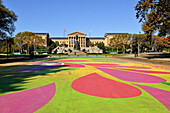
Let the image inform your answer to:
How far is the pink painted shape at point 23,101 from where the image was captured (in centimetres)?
484

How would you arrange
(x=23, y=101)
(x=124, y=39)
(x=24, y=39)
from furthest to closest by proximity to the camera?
1. (x=124, y=39)
2. (x=24, y=39)
3. (x=23, y=101)

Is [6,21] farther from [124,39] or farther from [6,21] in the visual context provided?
[124,39]

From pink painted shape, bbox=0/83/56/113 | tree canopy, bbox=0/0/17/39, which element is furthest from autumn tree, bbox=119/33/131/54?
pink painted shape, bbox=0/83/56/113

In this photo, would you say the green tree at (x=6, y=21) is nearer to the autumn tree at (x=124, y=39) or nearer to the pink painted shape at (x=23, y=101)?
the pink painted shape at (x=23, y=101)

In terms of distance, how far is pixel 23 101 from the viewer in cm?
563

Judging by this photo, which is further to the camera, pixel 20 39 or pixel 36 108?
pixel 20 39

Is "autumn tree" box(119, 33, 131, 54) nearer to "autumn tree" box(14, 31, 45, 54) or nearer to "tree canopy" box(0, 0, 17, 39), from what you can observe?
"autumn tree" box(14, 31, 45, 54)

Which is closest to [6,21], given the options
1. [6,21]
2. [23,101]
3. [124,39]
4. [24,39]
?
[6,21]

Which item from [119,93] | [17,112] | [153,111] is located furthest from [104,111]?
[17,112]

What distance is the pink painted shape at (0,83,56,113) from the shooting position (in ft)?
15.9

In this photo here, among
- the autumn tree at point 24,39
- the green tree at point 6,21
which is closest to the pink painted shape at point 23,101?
the green tree at point 6,21

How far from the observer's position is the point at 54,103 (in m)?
5.41

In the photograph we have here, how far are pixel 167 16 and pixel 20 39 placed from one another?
7906 centimetres

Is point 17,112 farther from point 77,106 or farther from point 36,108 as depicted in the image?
point 77,106
